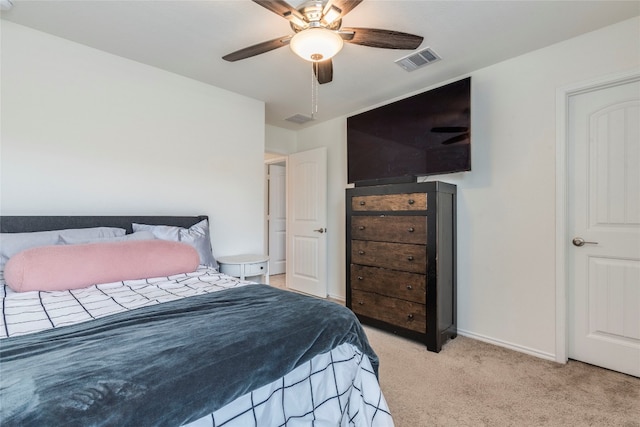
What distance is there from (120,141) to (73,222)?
77 centimetres

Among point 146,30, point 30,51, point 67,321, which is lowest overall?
point 67,321

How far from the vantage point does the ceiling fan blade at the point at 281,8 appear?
147 centimetres

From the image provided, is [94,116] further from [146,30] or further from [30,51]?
[146,30]

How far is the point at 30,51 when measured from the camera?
2.16 m

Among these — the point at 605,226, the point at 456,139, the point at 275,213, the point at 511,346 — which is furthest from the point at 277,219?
the point at 605,226

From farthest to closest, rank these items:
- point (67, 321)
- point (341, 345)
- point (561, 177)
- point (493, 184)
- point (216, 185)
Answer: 1. point (216, 185)
2. point (493, 184)
3. point (561, 177)
4. point (341, 345)
5. point (67, 321)

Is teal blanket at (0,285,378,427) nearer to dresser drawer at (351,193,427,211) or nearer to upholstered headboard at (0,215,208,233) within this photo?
upholstered headboard at (0,215,208,233)

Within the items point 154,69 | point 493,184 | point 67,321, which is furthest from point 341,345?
point 154,69

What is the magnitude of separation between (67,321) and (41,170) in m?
1.63

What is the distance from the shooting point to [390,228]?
281cm

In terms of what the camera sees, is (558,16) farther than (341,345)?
Yes

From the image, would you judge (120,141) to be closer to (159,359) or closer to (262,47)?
(262,47)

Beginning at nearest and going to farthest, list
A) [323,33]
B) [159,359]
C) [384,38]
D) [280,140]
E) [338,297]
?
1. [159,359]
2. [323,33]
3. [384,38]
4. [338,297]
5. [280,140]

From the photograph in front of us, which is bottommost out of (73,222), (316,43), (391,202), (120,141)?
(73,222)
